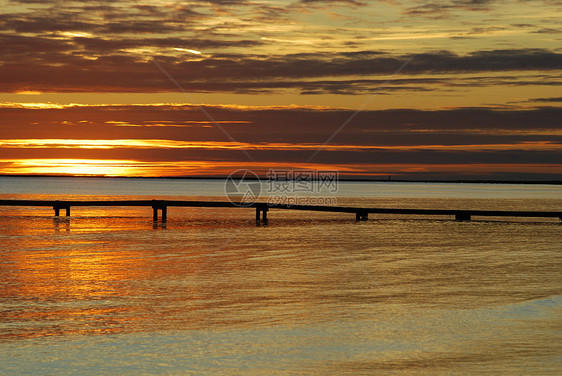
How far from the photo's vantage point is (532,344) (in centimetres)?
1165

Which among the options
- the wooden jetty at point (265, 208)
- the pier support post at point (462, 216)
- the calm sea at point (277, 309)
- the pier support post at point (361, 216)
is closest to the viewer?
the calm sea at point (277, 309)

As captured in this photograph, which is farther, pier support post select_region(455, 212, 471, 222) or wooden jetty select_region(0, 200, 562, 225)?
pier support post select_region(455, 212, 471, 222)

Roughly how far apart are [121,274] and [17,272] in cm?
287

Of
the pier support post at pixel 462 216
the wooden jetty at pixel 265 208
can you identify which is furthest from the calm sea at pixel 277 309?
the pier support post at pixel 462 216

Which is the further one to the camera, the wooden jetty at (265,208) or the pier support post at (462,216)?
the pier support post at (462,216)

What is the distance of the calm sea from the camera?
1055 cm

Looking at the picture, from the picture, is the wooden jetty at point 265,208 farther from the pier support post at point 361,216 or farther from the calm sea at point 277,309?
the calm sea at point 277,309

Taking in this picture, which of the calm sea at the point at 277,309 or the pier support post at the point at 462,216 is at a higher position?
the calm sea at the point at 277,309

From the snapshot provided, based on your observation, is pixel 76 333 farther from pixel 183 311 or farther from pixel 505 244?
pixel 505 244

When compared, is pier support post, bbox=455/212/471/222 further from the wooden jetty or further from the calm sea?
the calm sea

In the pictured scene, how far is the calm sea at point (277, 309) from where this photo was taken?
416 inches

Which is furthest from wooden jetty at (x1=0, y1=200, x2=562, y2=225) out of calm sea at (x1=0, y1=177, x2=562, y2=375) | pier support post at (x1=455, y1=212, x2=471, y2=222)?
calm sea at (x1=0, y1=177, x2=562, y2=375)

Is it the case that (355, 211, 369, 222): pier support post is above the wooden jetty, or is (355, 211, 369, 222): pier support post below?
below

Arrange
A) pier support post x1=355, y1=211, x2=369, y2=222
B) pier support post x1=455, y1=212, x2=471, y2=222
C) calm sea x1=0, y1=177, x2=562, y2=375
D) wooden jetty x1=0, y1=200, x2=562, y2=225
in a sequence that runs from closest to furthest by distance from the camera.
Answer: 1. calm sea x1=0, y1=177, x2=562, y2=375
2. wooden jetty x1=0, y1=200, x2=562, y2=225
3. pier support post x1=455, y1=212, x2=471, y2=222
4. pier support post x1=355, y1=211, x2=369, y2=222
